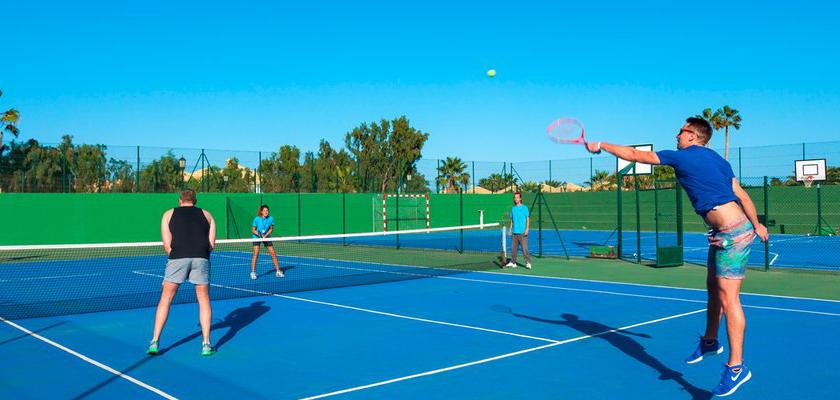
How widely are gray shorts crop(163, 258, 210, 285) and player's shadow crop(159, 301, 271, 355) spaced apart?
86 centimetres

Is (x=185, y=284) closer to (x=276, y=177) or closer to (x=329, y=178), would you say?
(x=276, y=177)

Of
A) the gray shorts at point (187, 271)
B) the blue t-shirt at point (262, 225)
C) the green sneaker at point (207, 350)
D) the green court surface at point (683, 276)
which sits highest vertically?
the blue t-shirt at point (262, 225)

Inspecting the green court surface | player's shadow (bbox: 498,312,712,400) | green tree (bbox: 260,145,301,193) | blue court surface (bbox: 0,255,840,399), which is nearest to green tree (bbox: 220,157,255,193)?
green tree (bbox: 260,145,301,193)

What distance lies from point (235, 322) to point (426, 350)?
10.7 feet

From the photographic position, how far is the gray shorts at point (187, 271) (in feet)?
24.0

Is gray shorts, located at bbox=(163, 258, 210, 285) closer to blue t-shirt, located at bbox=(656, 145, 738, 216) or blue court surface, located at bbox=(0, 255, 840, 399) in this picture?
blue court surface, located at bbox=(0, 255, 840, 399)

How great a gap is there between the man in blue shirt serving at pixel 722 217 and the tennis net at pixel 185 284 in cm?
785

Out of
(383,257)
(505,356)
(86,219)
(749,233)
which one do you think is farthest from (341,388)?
(86,219)

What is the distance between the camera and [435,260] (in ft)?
65.0

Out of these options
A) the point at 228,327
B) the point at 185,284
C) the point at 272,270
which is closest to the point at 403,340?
the point at 228,327

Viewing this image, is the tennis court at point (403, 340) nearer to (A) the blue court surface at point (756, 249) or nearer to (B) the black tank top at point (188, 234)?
(B) the black tank top at point (188, 234)

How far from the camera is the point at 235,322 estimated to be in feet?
31.2

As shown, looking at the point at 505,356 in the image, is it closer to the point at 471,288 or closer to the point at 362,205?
the point at 471,288

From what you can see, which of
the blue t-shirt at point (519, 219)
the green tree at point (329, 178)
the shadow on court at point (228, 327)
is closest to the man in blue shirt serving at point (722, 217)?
the shadow on court at point (228, 327)
